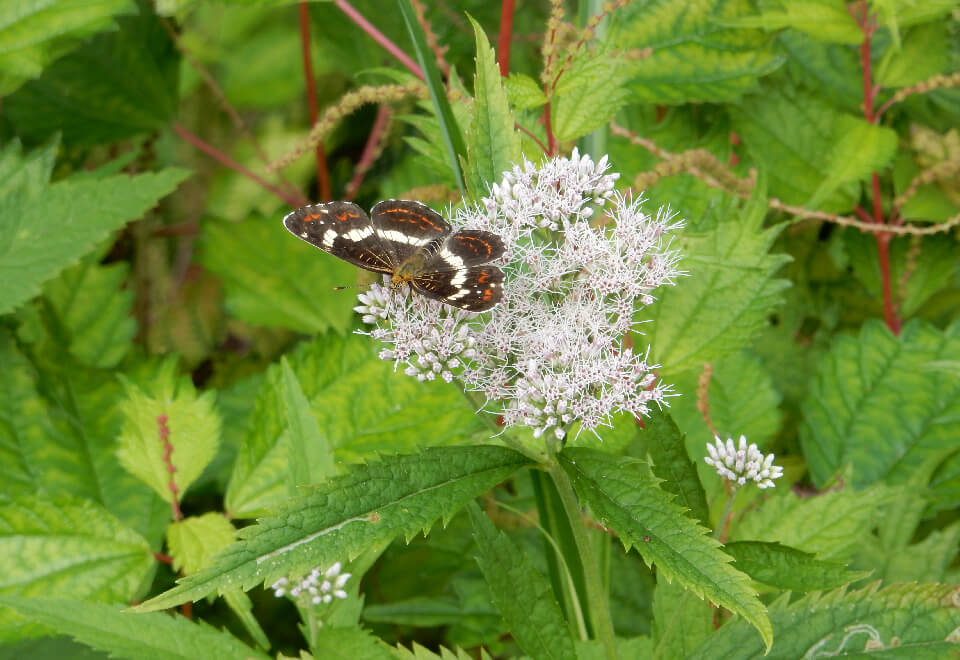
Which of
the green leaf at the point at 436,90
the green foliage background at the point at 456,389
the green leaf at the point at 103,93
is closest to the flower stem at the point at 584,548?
the green foliage background at the point at 456,389

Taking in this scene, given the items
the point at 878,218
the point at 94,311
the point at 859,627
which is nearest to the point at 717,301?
the point at 859,627

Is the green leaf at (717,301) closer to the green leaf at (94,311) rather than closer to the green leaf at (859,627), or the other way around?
the green leaf at (859,627)

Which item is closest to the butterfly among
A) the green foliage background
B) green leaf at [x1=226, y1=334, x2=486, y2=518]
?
the green foliage background

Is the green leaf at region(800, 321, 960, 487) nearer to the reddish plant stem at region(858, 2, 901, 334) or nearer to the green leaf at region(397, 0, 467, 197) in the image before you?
Result: the reddish plant stem at region(858, 2, 901, 334)

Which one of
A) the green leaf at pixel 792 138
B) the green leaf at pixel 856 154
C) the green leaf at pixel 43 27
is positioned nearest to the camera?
the green leaf at pixel 43 27

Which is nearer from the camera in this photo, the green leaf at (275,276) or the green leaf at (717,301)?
the green leaf at (717,301)

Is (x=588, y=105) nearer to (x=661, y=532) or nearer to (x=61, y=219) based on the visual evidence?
(x=661, y=532)
